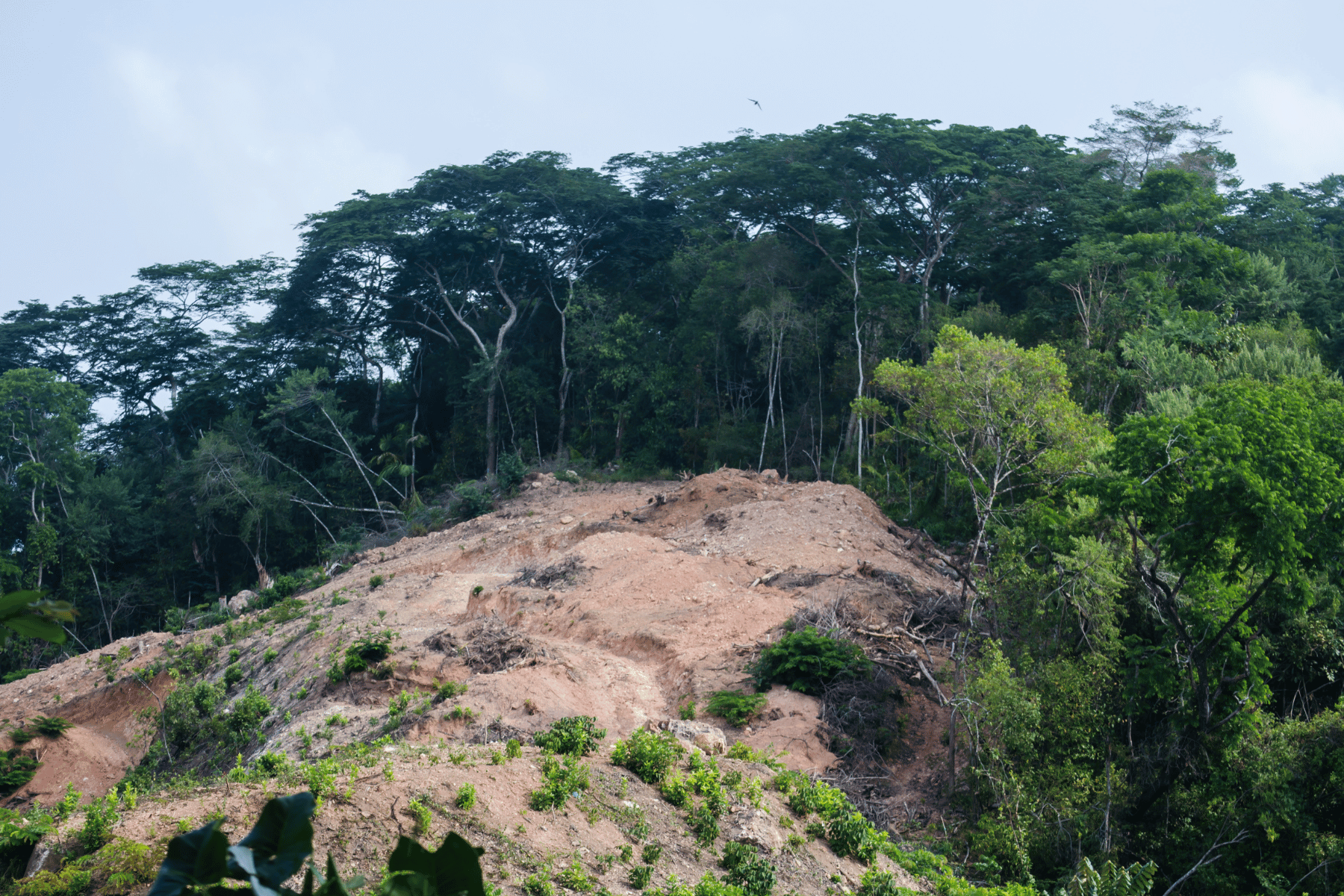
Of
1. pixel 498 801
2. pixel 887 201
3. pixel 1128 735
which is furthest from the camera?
pixel 887 201

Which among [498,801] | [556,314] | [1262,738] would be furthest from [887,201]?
[498,801]

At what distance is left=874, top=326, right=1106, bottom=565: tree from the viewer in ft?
34.0

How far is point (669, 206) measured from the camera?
27.7 metres

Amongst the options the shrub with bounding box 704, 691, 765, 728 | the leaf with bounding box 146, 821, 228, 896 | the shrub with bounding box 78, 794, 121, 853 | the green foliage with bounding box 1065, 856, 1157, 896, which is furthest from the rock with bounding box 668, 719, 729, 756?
the leaf with bounding box 146, 821, 228, 896

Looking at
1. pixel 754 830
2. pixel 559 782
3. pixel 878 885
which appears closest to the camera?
pixel 559 782

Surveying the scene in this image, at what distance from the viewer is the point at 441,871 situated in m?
1.68

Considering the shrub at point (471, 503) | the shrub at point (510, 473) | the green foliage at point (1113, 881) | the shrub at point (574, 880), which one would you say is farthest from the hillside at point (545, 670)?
the shrub at point (510, 473)

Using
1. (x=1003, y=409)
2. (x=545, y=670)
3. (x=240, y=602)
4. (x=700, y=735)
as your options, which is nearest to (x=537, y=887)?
(x=700, y=735)

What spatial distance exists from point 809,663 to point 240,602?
1446cm

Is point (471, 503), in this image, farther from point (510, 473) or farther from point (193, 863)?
point (193, 863)

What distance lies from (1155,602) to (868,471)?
34.4ft

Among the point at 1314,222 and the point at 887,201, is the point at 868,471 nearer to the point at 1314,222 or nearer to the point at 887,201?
the point at 887,201

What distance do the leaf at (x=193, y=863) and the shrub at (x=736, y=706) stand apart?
8.19 m

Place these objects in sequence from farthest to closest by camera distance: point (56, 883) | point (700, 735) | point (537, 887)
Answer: point (700, 735)
point (537, 887)
point (56, 883)
